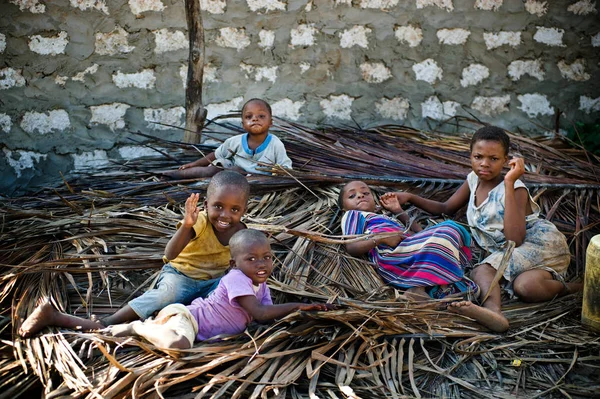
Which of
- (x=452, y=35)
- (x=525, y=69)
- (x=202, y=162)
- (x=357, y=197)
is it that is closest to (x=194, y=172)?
(x=202, y=162)

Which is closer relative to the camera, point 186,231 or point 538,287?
point 186,231

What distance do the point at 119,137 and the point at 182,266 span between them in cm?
238

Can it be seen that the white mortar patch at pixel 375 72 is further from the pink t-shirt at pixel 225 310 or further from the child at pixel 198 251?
the pink t-shirt at pixel 225 310

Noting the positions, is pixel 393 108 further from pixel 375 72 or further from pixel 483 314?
pixel 483 314

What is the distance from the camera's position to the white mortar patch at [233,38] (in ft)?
17.6

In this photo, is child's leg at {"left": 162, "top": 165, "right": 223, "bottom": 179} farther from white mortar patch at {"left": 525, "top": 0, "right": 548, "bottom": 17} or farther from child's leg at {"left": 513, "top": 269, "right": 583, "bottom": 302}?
white mortar patch at {"left": 525, "top": 0, "right": 548, "bottom": 17}

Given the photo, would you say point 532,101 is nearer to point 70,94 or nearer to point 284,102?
point 284,102

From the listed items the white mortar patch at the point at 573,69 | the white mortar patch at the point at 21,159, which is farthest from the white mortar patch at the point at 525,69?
the white mortar patch at the point at 21,159

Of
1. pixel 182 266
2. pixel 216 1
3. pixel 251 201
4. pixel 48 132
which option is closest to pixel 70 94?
pixel 48 132

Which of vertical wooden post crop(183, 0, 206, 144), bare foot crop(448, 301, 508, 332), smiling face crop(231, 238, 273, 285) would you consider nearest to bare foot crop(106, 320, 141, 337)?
smiling face crop(231, 238, 273, 285)

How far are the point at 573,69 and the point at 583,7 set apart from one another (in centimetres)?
48

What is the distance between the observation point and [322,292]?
10.6ft

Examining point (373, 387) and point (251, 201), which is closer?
point (373, 387)

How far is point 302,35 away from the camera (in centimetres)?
547
